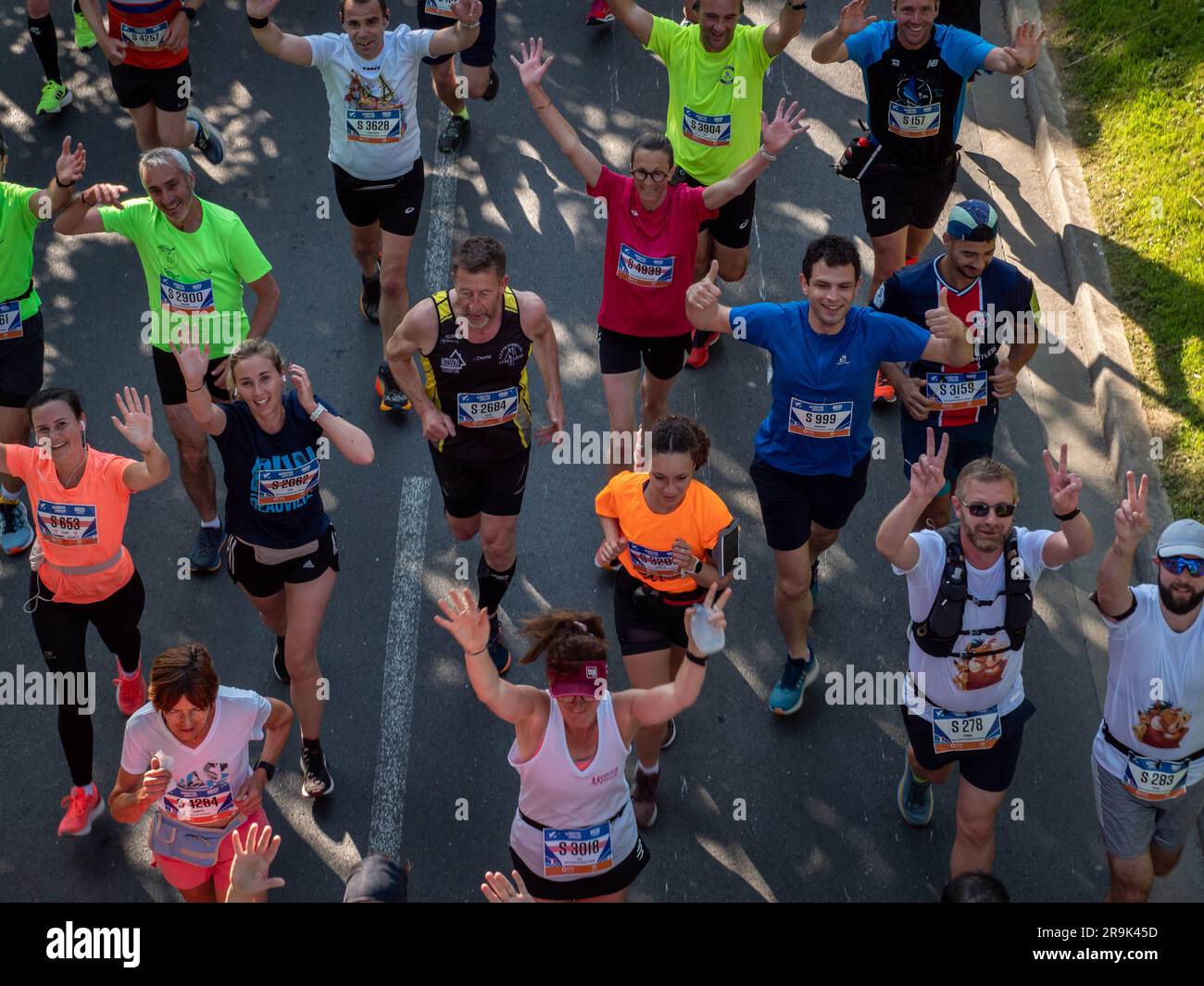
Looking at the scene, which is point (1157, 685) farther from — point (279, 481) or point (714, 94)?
point (714, 94)

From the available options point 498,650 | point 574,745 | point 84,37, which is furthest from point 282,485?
point 84,37

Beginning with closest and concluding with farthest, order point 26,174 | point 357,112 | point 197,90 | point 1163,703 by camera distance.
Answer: point 1163,703, point 357,112, point 26,174, point 197,90

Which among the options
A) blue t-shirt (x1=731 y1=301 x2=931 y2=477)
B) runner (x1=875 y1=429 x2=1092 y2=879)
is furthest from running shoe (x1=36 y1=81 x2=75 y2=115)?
runner (x1=875 y1=429 x2=1092 y2=879)

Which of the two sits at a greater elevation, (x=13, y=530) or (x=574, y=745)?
(x=574, y=745)

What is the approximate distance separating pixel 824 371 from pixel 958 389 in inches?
31.3

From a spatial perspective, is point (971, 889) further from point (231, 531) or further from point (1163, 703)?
point (231, 531)

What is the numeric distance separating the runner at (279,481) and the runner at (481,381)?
0.59m

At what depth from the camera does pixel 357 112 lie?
7973mm

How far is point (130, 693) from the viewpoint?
6906 millimetres

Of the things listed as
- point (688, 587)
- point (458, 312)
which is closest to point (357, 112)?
point (458, 312)

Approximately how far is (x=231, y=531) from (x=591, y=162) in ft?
8.66

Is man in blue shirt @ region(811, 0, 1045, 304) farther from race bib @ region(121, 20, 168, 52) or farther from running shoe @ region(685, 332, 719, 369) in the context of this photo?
race bib @ region(121, 20, 168, 52)

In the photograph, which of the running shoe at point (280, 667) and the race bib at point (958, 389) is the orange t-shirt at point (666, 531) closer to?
the race bib at point (958, 389)

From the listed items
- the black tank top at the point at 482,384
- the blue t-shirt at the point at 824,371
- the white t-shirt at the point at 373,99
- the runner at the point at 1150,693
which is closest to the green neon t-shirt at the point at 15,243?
the white t-shirt at the point at 373,99
